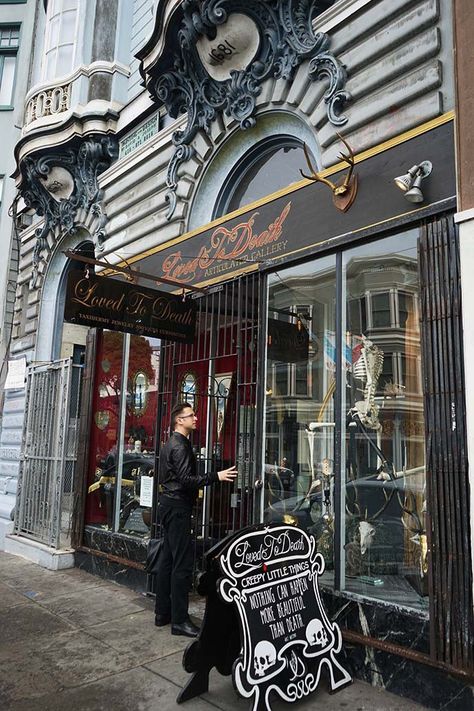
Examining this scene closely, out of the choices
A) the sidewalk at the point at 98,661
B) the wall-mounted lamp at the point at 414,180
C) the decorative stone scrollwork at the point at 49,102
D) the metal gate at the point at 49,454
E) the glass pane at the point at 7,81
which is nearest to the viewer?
the sidewalk at the point at 98,661

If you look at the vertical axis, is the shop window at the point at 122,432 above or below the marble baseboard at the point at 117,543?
above

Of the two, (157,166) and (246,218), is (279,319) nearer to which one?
(246,218)

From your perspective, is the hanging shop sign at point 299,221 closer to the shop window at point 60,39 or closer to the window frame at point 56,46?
the window frame at point 56,46

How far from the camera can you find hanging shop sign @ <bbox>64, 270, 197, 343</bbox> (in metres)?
5.53

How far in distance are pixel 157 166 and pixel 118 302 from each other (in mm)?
3193

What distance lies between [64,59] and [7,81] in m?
5.59

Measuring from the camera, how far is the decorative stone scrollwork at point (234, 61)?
5.86 m

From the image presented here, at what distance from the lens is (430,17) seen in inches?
190

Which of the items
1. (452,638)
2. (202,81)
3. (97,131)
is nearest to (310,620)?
(452,638)

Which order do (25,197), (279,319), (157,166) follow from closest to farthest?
(279,319) → (157,166) → (25,197)

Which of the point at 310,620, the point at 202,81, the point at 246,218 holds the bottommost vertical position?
the point at 310,620

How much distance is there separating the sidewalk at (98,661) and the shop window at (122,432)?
46.3 inches

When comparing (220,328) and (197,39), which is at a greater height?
(197,39)

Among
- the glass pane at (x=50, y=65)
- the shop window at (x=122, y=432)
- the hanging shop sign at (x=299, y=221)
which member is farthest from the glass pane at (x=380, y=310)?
the glass pane at (x=50, y=65)
